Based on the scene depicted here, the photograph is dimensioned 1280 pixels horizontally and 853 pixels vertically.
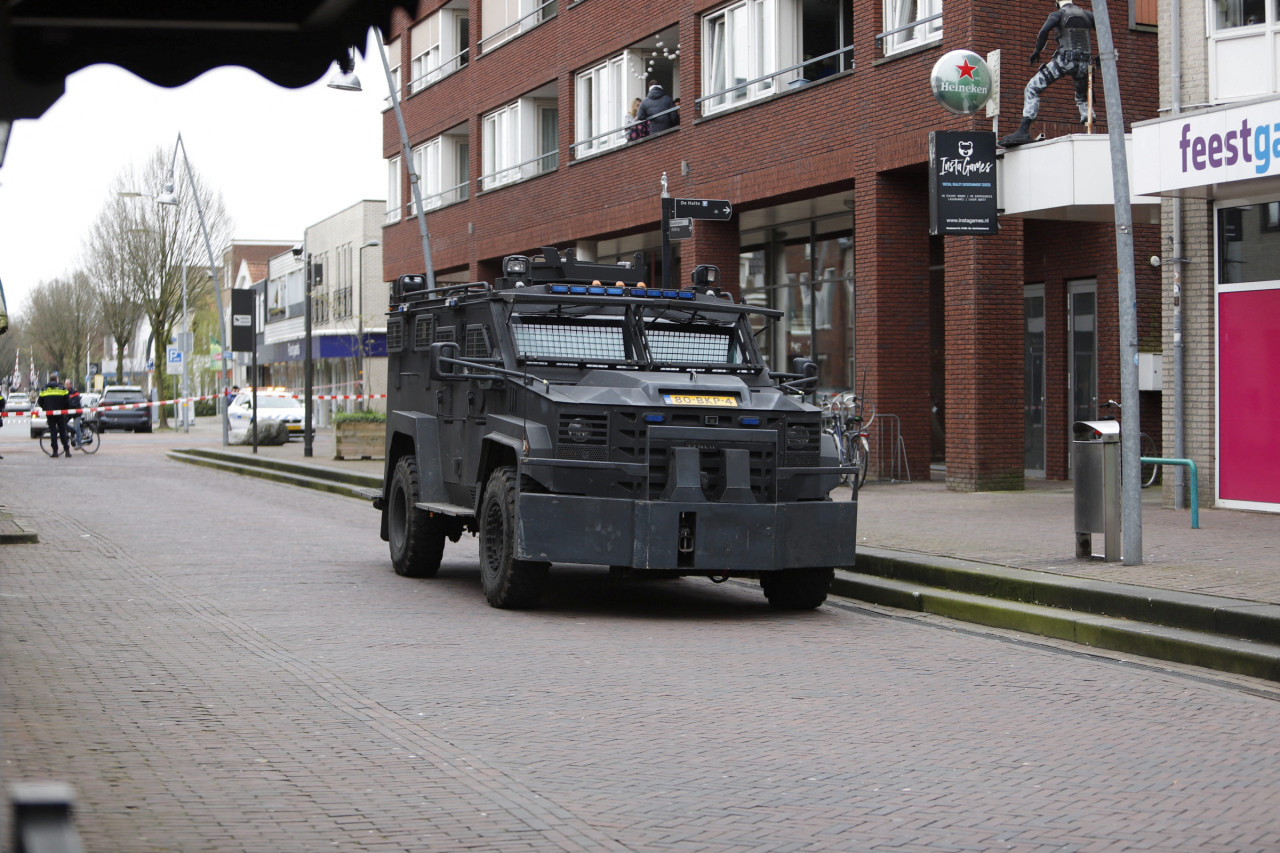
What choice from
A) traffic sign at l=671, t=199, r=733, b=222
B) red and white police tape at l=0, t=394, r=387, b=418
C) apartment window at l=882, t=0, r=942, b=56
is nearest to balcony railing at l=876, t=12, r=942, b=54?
apartment window at l=882, t=0, r=942, b=56

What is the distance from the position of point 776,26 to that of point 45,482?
1426 centimetres

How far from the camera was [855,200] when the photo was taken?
22047mm

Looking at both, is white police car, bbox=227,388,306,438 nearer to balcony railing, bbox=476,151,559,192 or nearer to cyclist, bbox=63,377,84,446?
cyclist, bbox=63,377,84,446

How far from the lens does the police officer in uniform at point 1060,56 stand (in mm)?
18703

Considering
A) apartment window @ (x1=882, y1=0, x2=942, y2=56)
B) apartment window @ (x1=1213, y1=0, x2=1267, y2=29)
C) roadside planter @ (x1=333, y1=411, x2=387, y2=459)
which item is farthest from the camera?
roadside planter @ (x1=333, y1=411, x2=387, y2=459)

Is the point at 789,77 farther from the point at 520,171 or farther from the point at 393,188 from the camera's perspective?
the point at 393,188

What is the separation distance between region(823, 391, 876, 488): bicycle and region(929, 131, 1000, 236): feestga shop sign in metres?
2.72

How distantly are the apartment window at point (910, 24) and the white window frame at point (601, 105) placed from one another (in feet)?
→ 26.2

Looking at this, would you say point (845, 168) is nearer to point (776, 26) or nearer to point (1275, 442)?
point (776, 26)

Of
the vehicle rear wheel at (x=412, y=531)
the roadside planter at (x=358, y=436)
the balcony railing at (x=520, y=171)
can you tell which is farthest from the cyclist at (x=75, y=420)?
the vehicle rear wheel at (x=412, y=531)

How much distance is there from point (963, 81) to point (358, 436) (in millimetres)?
16014

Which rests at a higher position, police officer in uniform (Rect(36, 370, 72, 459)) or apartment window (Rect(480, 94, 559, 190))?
apartment window (Rect(480, 94, 559, 190))

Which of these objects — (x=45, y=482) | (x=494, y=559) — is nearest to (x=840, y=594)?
(x=494, y=559)

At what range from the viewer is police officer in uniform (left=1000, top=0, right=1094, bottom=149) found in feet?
61.4
